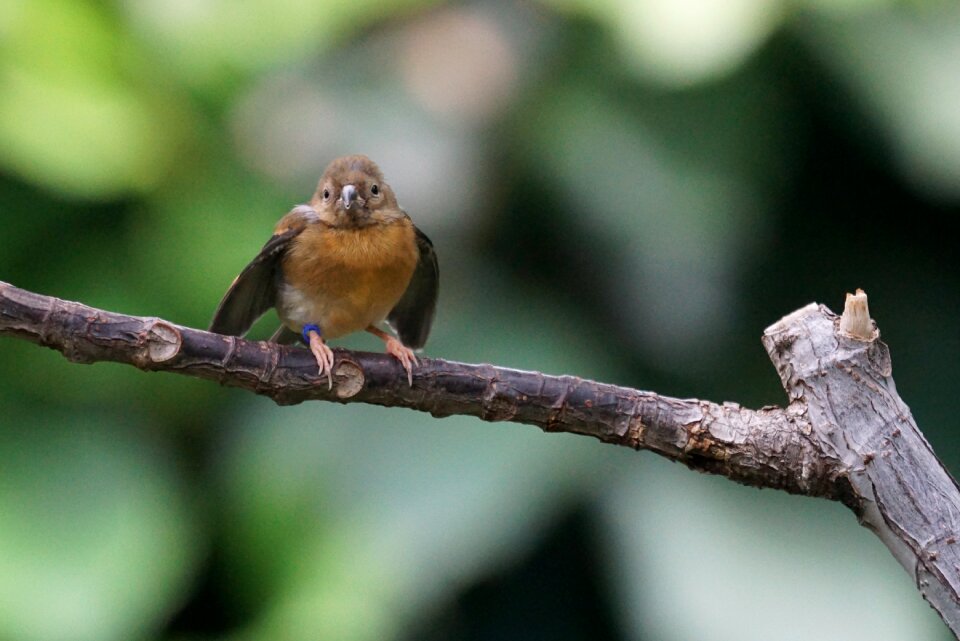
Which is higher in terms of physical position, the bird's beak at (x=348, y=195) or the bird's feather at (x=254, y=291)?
the bird's beak at (x=348, y=195)

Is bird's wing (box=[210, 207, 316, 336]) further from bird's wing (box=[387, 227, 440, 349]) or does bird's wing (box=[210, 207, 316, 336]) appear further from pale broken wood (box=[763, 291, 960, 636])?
pale broken wood (box=[763, 291, 960, 636])

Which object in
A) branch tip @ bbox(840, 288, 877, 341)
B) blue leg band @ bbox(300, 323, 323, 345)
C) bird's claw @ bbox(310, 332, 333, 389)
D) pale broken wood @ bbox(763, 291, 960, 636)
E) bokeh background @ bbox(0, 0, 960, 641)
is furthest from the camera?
bokeh background @ bbox(0, 0, 960, 641)

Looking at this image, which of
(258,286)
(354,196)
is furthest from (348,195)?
(258,286)

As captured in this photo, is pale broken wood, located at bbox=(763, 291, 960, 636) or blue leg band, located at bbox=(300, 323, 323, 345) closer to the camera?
pale broken wood, located at bbox=(763, 291, 960, 636)

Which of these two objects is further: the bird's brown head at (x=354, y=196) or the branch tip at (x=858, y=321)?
the bird's brown head at (x=354, y=196)

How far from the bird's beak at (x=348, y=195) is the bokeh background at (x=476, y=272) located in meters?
1.28

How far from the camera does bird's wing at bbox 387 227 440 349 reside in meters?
3.77

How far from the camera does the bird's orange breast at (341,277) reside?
136 inches

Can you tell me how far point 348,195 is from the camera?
141 inches

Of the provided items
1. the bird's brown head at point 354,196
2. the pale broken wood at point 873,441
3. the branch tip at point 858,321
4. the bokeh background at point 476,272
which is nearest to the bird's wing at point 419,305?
the bird's brown head at point 354,196

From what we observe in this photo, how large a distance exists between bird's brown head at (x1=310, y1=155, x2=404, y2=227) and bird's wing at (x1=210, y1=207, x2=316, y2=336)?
0.08 metres

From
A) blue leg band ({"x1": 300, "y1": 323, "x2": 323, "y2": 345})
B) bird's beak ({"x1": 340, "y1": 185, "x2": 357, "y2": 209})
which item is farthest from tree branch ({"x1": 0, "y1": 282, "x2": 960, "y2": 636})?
bird's beak ({"x1": 340, "y1": 185, "x2": 357, "y2": 209})

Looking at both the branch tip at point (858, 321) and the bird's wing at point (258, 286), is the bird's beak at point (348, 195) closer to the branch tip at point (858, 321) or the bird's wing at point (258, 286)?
the bird's wing at point (258, 286)

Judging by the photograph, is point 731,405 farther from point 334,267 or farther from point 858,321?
point 334,267
